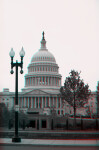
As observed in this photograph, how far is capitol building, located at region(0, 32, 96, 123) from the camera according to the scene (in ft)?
422

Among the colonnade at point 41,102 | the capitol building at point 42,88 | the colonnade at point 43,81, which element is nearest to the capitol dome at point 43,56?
the capitol building at point 42,88

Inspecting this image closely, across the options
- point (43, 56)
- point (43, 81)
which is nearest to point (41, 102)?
point (43, 81)

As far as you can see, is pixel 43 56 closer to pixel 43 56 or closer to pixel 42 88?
pixel 43 56

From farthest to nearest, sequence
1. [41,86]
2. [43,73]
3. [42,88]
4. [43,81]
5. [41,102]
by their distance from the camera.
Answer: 1. [43,81]
2. [43,73]
3. [41,86]
4. [42,88]
5. [41,102]

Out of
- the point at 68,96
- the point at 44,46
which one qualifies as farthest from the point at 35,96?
the point at 68,96

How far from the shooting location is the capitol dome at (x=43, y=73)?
446 ft

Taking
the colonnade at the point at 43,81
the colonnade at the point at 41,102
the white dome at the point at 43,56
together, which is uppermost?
the white dome at the point at 43,56

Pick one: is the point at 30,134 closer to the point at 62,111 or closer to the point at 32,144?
the point at 32,144

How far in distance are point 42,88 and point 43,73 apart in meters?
6.76

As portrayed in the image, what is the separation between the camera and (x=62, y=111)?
131 m

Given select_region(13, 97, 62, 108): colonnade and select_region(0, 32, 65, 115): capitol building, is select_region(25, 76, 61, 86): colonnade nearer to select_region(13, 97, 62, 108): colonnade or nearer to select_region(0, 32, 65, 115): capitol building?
select_region(0, 32, 65, 115): capitol building

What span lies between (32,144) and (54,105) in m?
108

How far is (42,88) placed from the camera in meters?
134

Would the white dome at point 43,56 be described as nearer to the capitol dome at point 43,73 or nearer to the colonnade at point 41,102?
the capitol dome at point 43,73
